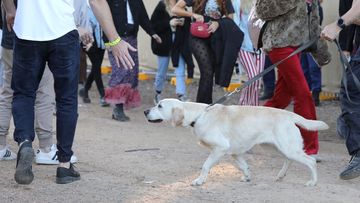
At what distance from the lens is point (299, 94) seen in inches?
251

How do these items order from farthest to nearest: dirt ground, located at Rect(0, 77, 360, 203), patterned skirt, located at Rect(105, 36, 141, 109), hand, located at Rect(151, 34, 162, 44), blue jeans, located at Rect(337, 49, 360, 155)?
1. hand, located at Rect(151, 34, 162, 44)
2. patterned skirt, located at Rect(105, 36, 141, 109)
3. blue jeans, located at Rect(337, 49, 360, 155)
4. dirt ground, located at Rect(0, 77, 360, 203)

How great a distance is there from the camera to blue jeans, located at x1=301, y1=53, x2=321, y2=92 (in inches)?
419

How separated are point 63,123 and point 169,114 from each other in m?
0.97

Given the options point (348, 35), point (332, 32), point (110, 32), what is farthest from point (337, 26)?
point (110, 32)

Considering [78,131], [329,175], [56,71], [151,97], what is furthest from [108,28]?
[151,97]

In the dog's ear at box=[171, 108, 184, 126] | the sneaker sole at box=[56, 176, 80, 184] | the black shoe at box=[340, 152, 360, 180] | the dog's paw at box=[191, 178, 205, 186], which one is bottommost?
the black shoe at box=[340, 152, 360, 180]

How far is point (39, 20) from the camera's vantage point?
518 centimetres

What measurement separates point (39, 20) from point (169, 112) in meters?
1.37

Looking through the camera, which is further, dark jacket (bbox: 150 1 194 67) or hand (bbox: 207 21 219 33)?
dark jacket (bbox: 150 1 194 67)

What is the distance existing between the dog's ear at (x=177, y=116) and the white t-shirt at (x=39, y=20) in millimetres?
1189

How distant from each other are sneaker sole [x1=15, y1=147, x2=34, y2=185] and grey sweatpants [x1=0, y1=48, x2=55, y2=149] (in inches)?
37.3

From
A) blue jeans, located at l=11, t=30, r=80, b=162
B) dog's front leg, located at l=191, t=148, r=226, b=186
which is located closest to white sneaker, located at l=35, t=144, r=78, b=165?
blue jeans, located at l=11, t=30, r=80, b=162

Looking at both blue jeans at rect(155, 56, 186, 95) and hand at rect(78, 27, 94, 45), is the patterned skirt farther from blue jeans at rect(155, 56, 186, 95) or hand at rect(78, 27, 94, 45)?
hand at rect(78, 27, 94, 45)

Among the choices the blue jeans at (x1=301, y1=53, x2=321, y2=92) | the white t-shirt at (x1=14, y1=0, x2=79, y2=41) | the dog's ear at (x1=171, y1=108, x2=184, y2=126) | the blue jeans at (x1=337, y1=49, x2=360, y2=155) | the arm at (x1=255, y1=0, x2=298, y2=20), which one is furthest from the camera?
the blue jeans at (x1=301, y1=53, x2=321, y2=92)
